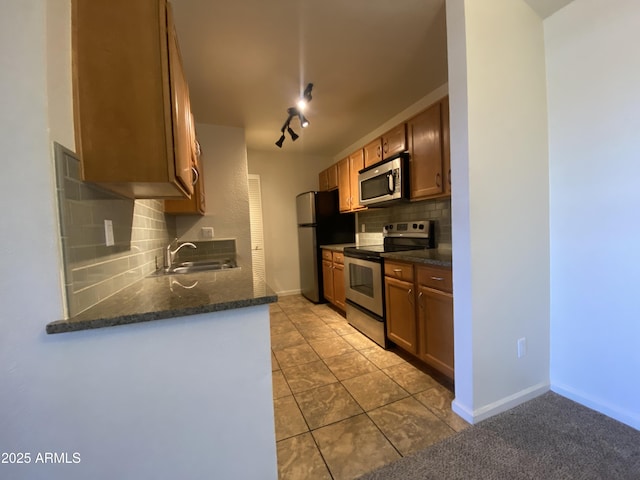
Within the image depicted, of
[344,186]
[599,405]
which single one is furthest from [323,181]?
[599,405]

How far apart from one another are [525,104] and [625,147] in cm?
55

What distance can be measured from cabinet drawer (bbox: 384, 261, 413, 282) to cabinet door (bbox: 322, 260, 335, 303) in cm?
141

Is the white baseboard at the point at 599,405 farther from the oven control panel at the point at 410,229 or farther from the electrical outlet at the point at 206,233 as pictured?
the electrical outlet at the point at 206,233

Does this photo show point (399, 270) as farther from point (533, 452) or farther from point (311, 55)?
point (311, 55)

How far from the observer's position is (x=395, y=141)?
259 cm

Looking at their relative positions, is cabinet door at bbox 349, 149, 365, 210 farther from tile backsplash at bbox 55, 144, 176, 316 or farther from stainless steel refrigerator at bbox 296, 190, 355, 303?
tile backsplash at bbox 55, 144, 176, 316

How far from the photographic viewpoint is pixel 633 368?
1.42m

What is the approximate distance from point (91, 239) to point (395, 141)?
8.13 feet

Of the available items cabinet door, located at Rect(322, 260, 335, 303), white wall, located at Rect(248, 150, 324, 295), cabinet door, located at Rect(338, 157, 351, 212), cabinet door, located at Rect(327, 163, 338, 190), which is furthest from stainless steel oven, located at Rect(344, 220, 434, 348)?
white wall, located at Rect(248, 150, 324, 295)

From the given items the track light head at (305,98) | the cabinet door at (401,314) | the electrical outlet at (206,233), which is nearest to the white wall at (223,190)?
the electrical outlet at (206,233)

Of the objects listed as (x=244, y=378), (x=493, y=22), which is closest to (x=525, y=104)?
(x=493, y=22)

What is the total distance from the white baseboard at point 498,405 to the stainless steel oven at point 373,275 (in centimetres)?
95

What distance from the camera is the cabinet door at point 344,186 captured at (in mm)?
3561

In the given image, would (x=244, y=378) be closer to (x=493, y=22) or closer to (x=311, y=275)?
(x=493, y=22)
